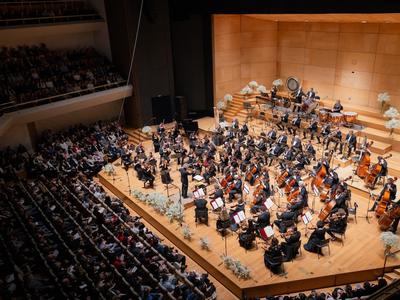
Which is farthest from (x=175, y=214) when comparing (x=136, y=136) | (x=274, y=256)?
(x=136, y=136)

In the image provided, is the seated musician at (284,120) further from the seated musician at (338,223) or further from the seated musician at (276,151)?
the seated musician at (338,223)

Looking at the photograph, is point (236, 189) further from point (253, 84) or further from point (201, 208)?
point (253, 84)

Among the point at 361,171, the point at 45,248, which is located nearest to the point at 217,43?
the point at 361,171

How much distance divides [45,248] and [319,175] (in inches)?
343

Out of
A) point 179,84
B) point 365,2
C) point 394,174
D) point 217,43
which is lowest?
point 394,174

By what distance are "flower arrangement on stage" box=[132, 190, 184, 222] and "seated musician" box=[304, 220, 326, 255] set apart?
4079 millimetres

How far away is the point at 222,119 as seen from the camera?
61.7ft

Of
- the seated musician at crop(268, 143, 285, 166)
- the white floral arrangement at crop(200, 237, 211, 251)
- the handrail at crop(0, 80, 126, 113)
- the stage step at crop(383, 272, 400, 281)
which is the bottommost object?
the stage step at crop(383, 272, 400, 281)

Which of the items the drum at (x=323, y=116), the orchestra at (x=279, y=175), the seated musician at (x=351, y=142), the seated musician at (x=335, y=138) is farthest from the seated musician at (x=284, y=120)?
the seated musician at (x=351, y=142)

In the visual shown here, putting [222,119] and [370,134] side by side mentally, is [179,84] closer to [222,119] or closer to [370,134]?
[222,119]

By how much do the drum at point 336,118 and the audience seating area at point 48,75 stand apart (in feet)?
34.3

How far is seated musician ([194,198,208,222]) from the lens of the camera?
11789mm

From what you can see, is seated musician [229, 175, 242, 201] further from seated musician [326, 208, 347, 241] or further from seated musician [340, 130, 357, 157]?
seated musician [340, 130, 357, 157]

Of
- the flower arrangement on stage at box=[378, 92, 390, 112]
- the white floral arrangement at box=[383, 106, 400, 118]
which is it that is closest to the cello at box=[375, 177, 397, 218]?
the white floral arrangement at box=[383, 106, 400, 118]
